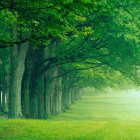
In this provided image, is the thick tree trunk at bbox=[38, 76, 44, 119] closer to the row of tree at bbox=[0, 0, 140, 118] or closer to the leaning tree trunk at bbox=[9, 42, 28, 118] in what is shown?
the row of tree at bbox=[0, 0, 140, 118]

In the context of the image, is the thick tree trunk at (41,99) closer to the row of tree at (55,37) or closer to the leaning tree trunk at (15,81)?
the row of tree at (55,37)

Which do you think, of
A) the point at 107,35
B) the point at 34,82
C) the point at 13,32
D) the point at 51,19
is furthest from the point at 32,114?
the point at 51,19

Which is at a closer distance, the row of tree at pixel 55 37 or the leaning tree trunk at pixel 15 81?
the row of tree at pixel 55 37

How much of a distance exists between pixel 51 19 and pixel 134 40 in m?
7.05

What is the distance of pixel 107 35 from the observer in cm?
1909

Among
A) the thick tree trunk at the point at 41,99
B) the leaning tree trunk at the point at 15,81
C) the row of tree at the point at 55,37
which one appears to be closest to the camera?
the row of tree at the point at 55,37

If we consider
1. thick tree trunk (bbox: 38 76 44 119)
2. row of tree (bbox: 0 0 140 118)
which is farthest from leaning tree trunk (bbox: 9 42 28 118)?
thick tree trunk (bbox: 38 76 44 119)

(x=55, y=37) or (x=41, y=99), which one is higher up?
(x=55, y=37)

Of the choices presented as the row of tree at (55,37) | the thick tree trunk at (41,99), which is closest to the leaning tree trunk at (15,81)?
the row of tree at (55,37)

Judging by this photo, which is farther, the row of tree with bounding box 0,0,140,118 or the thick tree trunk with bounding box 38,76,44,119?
the thick tree trunk with bounding box 38,76,44,119

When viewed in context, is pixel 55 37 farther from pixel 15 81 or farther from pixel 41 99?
pixel 41 99

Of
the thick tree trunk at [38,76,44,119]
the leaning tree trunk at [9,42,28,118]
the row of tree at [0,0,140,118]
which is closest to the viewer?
the row of tree at [0,0,140,118]

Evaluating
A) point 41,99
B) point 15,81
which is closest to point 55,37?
point 15,81

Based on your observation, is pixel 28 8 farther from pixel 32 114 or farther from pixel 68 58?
pixel 32 114
